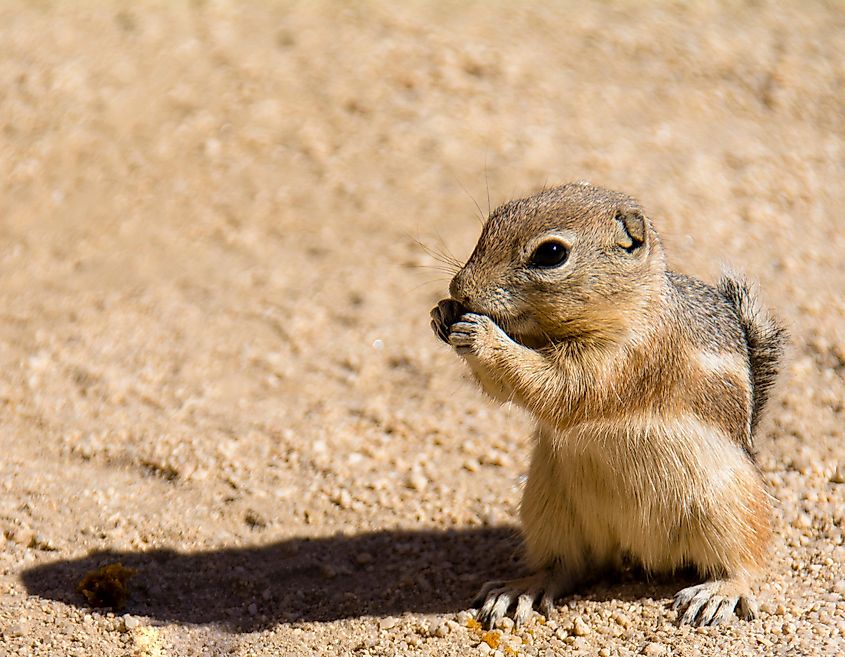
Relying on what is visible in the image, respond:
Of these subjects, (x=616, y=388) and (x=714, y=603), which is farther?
(x=714, y=603)

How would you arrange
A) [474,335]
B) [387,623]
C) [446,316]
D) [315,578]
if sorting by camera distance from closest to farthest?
[474,335], [446,316], [387,623], [315,578]

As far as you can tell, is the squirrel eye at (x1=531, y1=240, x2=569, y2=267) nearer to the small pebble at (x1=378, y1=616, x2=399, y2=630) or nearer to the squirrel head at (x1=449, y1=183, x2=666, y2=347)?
the squirrel head at (x1=449, y1=183, x2=666, y2=347)

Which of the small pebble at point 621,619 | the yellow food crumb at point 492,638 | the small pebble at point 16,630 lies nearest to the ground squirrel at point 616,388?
the yellow food crumb at point 492,638

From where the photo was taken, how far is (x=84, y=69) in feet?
27.6

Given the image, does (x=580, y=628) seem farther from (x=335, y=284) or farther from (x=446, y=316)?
(x=335, y=284)

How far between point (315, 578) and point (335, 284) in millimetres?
2445

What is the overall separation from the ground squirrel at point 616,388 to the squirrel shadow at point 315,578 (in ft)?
0.89

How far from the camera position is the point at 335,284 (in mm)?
7035

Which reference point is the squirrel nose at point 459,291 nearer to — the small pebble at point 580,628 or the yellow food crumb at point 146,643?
the small pebble at point 580,628

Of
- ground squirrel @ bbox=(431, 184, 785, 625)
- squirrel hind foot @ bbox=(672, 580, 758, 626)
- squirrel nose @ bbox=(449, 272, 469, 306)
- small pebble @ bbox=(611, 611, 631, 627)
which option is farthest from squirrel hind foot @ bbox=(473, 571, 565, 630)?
squirrel nose @ bbox=(449, 272, 469, 306)

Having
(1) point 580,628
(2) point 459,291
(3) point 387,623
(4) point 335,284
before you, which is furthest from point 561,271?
(4) point 335,284

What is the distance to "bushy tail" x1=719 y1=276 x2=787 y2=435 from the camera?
473 centimetres

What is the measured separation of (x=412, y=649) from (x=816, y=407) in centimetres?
287

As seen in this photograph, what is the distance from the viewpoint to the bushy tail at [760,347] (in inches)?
186
